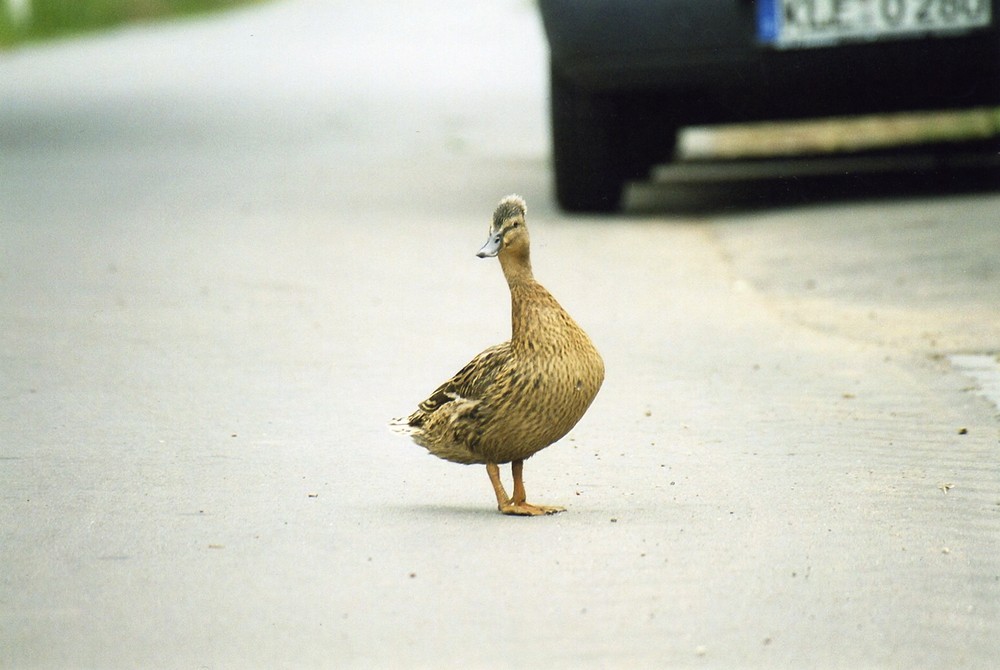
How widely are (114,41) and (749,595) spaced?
29.2 m

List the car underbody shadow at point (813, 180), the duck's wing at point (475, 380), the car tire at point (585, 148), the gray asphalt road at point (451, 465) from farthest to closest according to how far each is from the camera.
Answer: the car underbody shadow at point (813, 180), the car tire at point (585, 148), the duck's wing at point (475, 380), the gray asphalt road at point (451, 465)

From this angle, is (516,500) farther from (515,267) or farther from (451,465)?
(451,465)

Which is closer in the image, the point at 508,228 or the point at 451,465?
the point at 508,228

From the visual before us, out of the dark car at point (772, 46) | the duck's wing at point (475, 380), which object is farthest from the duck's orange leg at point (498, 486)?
the dark car at point (772, 46)

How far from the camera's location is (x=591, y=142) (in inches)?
413

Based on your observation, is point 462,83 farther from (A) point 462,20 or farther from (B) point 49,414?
(B) point 49,414

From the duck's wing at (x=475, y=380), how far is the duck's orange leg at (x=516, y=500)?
23 cm

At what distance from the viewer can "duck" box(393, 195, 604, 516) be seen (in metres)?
5.04

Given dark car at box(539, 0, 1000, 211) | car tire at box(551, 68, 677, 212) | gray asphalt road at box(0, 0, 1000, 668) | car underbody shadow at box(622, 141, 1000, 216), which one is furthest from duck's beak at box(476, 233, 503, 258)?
car underbody shadow at box(622, 141, 1000, 216)

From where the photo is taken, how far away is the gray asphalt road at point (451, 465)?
167 inches

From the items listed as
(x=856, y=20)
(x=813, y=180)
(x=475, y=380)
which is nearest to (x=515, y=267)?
(x=475, y=380)

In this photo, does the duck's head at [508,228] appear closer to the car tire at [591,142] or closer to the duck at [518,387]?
the duck at [518,387]

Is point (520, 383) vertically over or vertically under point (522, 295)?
under

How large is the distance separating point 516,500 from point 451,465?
89 cm
